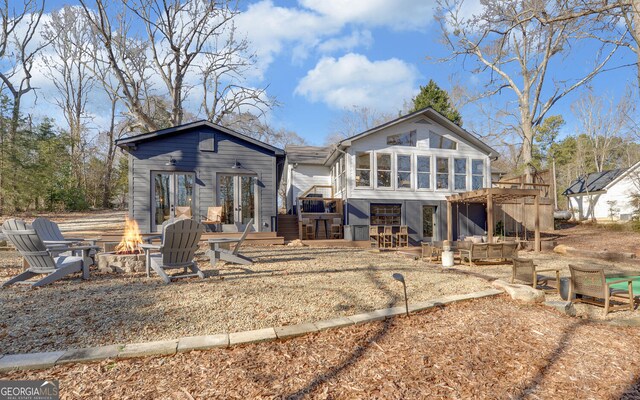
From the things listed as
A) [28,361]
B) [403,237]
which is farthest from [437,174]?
[28,361]

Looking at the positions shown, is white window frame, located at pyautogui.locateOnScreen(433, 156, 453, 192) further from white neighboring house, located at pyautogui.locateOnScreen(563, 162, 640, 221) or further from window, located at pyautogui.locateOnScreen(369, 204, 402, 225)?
white neighboring house, located at pyautogui.locateOnScreen(563, 162, 640, 221)

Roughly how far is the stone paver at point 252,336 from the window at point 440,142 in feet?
47.7

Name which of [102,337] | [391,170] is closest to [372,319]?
[102,337]

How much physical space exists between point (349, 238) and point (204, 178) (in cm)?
658

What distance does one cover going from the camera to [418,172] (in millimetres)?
15570

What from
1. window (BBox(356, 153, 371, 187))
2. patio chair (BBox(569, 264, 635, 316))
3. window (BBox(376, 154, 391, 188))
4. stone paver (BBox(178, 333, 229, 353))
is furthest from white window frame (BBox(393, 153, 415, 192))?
stone paver (BBox(178, 333, 229, 353))

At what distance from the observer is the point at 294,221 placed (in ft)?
51.4

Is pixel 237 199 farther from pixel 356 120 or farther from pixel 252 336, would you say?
pixel 356 120

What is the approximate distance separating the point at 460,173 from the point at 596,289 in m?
11.4

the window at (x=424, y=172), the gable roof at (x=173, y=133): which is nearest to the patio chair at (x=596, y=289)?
the window at (x=424, y=172)

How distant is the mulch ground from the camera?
2.42 meters

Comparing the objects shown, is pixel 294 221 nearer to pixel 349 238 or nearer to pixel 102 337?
pixel 349 238

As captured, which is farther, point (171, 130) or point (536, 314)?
point (171, 130)

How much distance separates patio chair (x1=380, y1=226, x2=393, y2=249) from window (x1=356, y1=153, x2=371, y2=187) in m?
2.23
